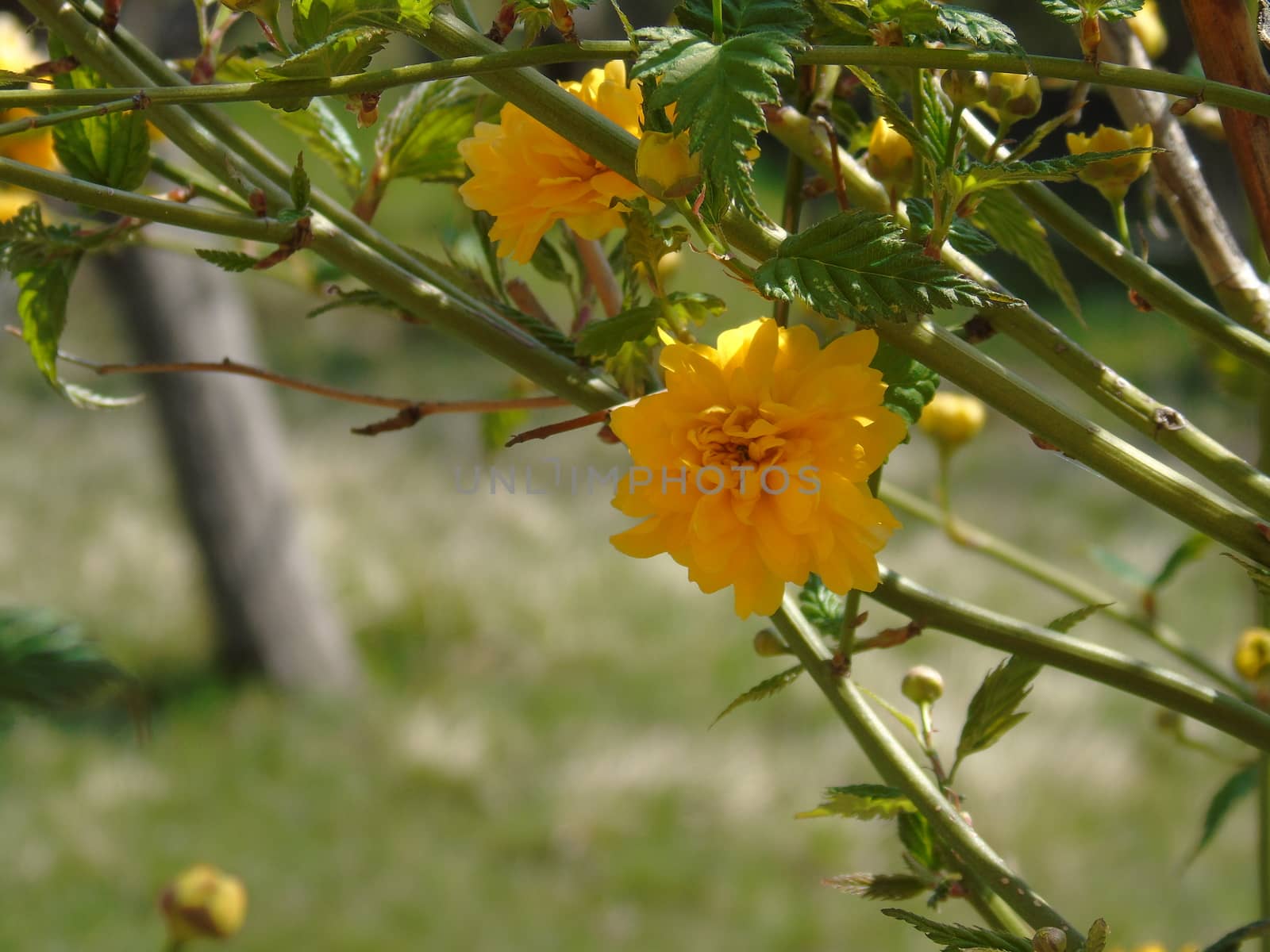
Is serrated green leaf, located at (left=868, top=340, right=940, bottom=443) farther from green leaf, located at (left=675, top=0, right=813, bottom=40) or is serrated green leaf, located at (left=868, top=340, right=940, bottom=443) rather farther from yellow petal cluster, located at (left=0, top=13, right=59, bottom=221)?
yellow petal cluster, located at (left=0, top=13, right=59, bottom=221)

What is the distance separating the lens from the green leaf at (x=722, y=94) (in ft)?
0.66

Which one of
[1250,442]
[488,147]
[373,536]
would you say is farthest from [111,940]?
[1250,442]

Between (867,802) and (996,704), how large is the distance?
0.14 feet

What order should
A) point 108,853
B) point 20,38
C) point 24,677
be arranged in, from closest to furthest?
point 24,677 → point 20,38 → point 108,853

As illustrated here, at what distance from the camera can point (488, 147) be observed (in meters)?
0.28

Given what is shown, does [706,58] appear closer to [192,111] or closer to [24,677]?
[192,111]

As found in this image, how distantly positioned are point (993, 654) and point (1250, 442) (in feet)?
2.63

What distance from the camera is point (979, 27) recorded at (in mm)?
221

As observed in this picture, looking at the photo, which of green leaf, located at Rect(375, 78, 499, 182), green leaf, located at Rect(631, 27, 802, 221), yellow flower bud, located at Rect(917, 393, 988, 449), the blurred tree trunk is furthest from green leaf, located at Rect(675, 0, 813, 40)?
the blurred tree trunk

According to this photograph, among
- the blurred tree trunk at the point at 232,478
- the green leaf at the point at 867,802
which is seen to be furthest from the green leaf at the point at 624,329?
the blurred tree trunk at the point at 232,478

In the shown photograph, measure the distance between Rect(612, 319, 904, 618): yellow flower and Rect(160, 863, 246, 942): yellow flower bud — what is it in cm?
43

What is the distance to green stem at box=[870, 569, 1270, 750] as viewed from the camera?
25cm

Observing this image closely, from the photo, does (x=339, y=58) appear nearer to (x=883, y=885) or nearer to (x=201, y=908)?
(x=883, y=885)

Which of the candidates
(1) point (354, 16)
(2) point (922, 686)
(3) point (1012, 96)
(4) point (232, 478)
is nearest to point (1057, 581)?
(2) point (922, 686)
